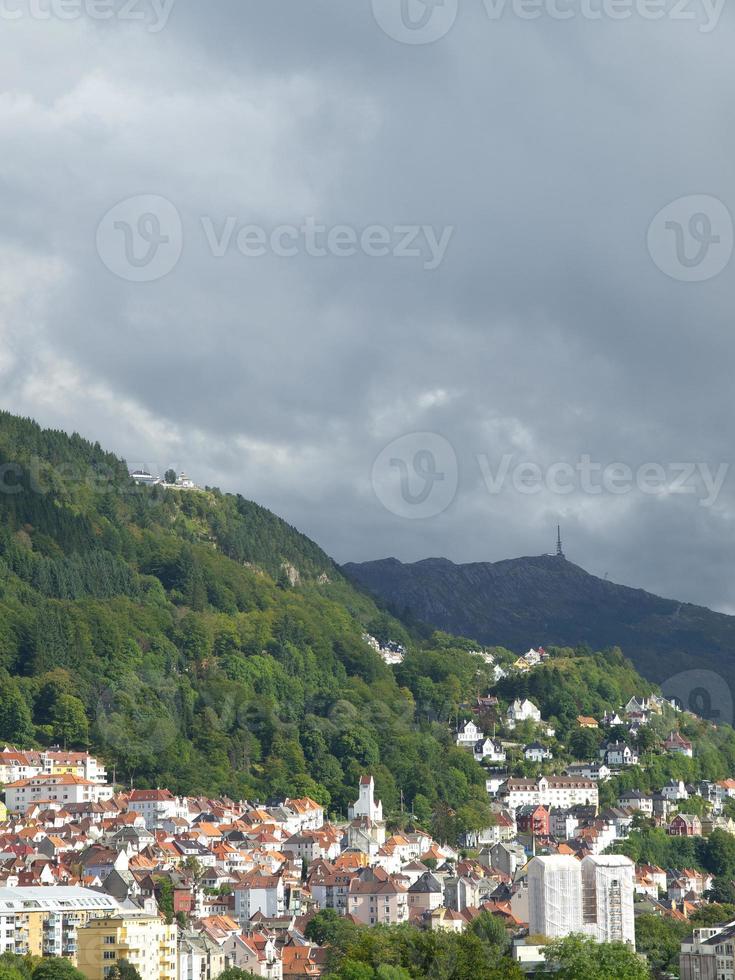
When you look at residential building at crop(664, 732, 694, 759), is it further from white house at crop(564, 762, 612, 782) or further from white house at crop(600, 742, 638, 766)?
white house at crop(564, 762, 612, 782)

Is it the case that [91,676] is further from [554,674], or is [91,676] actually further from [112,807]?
[554,674]

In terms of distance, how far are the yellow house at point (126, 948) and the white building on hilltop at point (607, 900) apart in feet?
79.4

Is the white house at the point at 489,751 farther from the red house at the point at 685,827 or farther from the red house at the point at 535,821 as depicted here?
the red house at the point at 685,827

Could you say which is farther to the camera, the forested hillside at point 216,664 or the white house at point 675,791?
the white house at point 675,791

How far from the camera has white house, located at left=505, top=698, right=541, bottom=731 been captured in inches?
6398

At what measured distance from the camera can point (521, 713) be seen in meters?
164

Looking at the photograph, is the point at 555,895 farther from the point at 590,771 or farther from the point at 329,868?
the point at 590,771

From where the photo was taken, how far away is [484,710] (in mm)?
165000

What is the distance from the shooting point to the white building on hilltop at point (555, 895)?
9331 cm

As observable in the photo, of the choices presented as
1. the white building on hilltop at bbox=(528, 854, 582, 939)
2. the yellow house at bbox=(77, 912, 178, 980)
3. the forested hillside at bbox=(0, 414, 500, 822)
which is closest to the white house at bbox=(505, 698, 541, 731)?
the forested hillside at bbox=(0, 414, 500, 822)

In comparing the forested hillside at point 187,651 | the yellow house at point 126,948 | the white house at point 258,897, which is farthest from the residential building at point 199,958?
the forested hillside at point 187,651

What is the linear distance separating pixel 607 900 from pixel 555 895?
300cm

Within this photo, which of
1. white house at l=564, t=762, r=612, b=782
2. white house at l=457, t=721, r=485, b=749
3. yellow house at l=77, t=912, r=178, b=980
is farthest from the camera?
white house at l=457, t=721, r=485, b=749

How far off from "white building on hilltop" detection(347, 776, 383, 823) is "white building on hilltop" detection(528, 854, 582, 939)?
34538 mm
